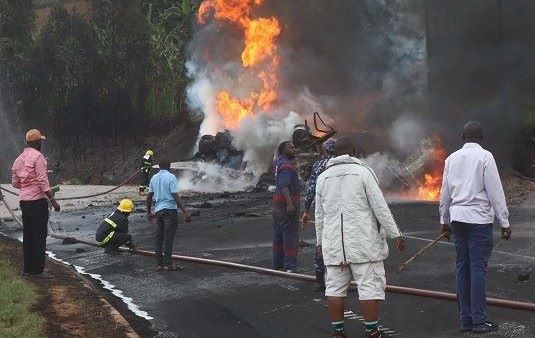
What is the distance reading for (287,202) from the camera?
9.70 m

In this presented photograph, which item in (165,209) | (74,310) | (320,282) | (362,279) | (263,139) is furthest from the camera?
(263,139)

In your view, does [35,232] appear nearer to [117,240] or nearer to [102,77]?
[117,240]

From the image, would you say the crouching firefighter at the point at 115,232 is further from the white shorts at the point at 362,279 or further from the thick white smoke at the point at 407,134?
the thick white smoke at the point at 407,134

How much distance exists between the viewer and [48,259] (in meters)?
12.7

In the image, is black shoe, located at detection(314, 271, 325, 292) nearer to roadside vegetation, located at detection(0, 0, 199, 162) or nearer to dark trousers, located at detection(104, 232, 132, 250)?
dark trousers, located at detection(104, 232, 132, 250)

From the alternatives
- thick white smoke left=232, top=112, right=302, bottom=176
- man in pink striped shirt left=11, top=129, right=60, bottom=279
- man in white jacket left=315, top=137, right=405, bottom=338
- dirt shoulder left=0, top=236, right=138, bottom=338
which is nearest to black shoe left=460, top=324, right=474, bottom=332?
man in white jacket left=315, top=137, right=405, bottom=338

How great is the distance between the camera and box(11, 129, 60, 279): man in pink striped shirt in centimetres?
996

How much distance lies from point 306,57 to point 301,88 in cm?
122

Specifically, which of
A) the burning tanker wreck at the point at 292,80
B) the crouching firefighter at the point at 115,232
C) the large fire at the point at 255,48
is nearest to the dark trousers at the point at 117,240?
the crouching firefighter at the point at 115,232

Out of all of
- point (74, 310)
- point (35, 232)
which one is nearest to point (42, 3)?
point (35, 232)

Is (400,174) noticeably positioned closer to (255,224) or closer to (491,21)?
(491,21)

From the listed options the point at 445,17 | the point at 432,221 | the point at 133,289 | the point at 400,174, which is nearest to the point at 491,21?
the point at 445,17

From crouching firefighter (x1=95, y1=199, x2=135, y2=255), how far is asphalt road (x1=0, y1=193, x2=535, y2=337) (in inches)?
9.7

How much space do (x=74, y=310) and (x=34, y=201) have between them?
7.99ft
